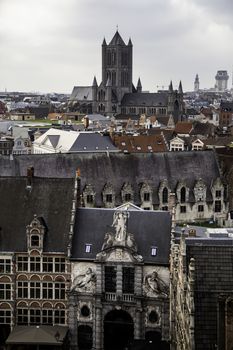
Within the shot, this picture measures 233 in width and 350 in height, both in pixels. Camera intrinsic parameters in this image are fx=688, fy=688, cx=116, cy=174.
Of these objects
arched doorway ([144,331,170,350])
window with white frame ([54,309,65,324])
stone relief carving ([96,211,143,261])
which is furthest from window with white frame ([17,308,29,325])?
arched doorway ([144,331,170,350])

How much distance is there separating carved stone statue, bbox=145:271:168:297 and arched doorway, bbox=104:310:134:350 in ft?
9.22

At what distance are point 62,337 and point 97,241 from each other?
7.52 meters

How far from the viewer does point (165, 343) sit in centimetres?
4838

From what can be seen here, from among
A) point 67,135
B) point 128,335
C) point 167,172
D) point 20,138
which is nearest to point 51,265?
point 128,335

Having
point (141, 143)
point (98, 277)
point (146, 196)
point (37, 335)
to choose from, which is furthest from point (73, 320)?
point (141, 143)

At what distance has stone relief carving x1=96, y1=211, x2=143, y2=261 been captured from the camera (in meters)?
50.3

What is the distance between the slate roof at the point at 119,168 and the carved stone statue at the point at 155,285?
2476 cm

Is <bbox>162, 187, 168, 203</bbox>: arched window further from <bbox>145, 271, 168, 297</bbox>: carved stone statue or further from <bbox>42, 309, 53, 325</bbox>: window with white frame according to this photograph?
<bbox>42, 309, 53, 325</bbox>: window with white frame

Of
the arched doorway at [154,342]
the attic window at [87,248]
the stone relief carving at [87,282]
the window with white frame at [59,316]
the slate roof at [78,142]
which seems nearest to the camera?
the arched doorway at [154,342]

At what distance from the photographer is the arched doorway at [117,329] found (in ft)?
168

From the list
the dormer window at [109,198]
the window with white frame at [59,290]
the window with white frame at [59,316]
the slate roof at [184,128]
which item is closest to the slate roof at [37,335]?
the window with white frame at [59,316]

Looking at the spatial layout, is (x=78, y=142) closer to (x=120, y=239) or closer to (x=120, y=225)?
(x=120, y=239)

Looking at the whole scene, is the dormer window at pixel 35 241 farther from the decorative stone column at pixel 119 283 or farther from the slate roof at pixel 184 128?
the slate roof at pixel 184 128

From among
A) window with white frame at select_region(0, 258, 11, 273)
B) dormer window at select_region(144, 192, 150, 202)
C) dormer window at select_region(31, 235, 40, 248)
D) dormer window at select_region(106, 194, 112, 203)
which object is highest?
dormer window at select_region(144, 192, 150, 202)
